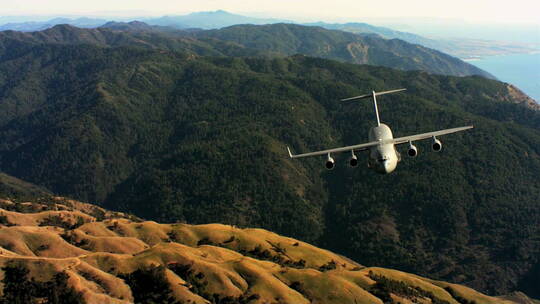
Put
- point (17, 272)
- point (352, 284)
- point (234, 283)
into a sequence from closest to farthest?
point (17, 272)
point (234, 283)
point (352, 284)

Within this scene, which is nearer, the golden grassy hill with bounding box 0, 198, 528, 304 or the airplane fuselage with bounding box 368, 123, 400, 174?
the airplane fuselage with bounding box 368, 123, 400, 174

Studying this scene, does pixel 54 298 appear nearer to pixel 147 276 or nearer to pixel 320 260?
pixel 147 276

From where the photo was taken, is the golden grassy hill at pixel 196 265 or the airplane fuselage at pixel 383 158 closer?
the airplane fuselage at pixel 383 158

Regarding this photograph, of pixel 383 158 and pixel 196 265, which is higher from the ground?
pixel 383 158

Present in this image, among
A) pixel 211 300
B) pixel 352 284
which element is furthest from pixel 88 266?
pixel 352 284

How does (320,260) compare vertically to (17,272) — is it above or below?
below

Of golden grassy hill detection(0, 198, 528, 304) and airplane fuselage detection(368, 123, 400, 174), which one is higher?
airplane fuselage detection(368, 123, 400, 174)

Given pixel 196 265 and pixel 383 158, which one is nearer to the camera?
pixel 383 158

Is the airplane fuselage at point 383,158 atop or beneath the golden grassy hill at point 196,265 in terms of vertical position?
atop
